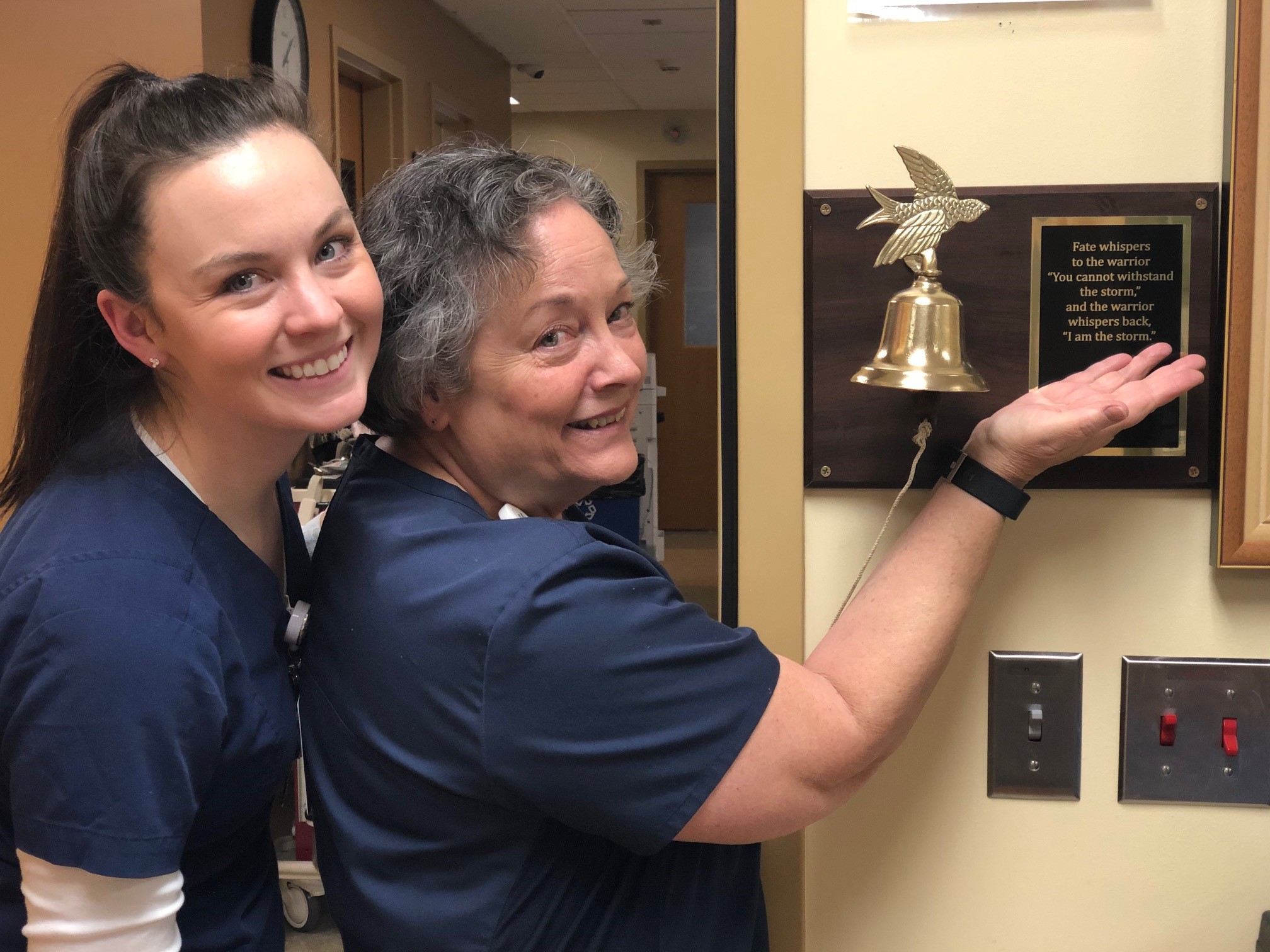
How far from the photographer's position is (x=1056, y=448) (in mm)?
979

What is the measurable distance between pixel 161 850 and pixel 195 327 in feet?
1.37

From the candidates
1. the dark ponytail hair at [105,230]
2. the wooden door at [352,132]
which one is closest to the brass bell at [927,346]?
the dark ponytail hair at [105,230]

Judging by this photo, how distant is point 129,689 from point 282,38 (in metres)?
3.50

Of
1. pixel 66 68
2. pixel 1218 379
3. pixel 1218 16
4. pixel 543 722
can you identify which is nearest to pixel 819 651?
pixel 543 722

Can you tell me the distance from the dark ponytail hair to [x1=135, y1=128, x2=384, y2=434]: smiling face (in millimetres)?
26

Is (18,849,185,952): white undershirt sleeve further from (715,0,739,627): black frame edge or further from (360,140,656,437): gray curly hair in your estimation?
(715,0,739,627): black frame edge

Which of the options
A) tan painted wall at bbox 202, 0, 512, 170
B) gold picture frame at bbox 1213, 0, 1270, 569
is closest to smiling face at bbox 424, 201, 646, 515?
gold picture frame at bbox 1213, 0, 1270, 569

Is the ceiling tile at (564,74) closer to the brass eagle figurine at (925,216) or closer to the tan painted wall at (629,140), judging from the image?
the tan painted wall at (629,140)

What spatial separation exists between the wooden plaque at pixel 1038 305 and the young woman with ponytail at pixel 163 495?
47cm

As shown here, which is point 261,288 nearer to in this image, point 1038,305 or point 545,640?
point 545,640

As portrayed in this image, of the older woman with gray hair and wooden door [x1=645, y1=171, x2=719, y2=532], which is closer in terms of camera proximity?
the older woman with gray hair

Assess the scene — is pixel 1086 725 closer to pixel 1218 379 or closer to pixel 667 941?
pixel 1218 379

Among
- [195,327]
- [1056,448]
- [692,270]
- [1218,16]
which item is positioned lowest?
[1056,448]

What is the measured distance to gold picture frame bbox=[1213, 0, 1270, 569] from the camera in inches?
40.6
